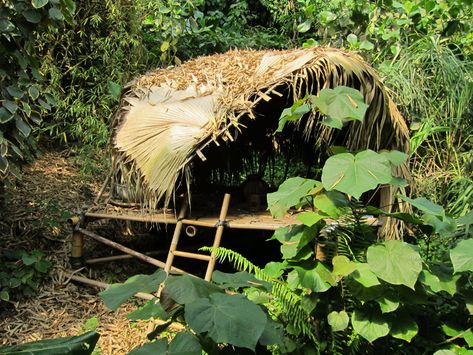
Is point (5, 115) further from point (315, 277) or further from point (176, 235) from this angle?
point (315, 277)

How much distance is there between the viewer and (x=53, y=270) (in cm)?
448

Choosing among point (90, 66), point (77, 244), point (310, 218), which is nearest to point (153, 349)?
point (310, 218)

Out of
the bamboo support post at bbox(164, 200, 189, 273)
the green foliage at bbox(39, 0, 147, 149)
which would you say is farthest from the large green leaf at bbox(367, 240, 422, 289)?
the green foliage at bbox(39, 0, 147, 149)

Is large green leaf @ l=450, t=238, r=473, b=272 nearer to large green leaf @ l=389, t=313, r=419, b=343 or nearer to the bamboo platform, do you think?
large green leaf @ l=389, t=313, r=419, b=343

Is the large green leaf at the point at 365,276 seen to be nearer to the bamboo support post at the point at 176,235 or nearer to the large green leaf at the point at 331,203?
the large green leaf at the point at 331,203

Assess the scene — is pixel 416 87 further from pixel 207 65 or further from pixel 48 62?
→ pixel 48 62

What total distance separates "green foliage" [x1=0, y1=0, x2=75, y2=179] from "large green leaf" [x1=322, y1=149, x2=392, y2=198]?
7.21 feet

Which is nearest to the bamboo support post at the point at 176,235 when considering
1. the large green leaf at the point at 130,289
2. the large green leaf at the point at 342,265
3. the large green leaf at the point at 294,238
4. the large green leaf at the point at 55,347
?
A: the large green leaf at the point at 294,238

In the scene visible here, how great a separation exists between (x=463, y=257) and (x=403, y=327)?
0.38 m

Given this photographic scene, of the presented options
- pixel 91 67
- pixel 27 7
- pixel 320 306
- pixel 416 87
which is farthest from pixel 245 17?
pixel 320 306

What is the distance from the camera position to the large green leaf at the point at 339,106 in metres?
2.30

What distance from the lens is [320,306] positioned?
2.41 metres

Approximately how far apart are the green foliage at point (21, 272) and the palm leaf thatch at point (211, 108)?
0.89 metres

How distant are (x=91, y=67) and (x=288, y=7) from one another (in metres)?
3.74
